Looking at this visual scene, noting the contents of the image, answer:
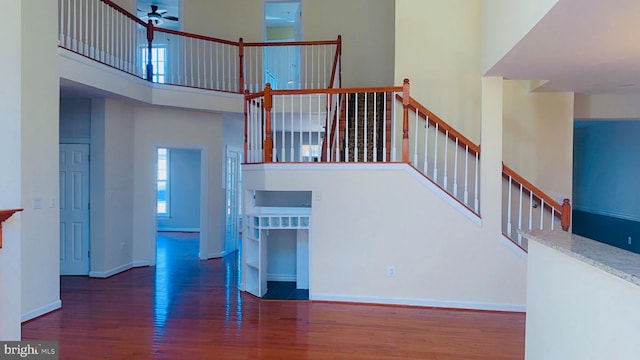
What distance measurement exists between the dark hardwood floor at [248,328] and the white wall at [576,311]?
1107 millimetres

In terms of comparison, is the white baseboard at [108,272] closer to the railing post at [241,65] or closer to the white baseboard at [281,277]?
the white baseboard at [281,277]

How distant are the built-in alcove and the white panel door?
8.58ft

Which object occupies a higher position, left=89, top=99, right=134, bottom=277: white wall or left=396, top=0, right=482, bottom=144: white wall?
left=396, top=0, right=482, bottom=144: white wall

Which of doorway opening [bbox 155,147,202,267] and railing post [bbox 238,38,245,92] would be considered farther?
doorway opening [bbox 155,147,202,267]

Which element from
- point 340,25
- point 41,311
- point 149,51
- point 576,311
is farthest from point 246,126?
point 576,311

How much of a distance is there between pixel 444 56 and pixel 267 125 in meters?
2.60

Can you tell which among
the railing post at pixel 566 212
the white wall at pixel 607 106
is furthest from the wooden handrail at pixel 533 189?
the white wall at pixel 607 106

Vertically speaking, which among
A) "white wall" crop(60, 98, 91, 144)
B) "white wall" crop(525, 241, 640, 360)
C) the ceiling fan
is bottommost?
"white wall" crop(525, 241, 640, 360)

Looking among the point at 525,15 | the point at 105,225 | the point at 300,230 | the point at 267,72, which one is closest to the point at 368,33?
the point at 267,72

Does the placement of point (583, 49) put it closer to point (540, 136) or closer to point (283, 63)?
point (540, 136)

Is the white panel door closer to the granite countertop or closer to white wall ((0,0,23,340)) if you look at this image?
white wall ((0,0,23,340))

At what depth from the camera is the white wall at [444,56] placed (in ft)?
17.4

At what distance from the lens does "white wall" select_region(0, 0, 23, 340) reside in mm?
2826

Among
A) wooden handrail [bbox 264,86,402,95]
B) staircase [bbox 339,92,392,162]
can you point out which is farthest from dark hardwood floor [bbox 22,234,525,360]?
wooden handrail [bbox 264,86,402,95]
